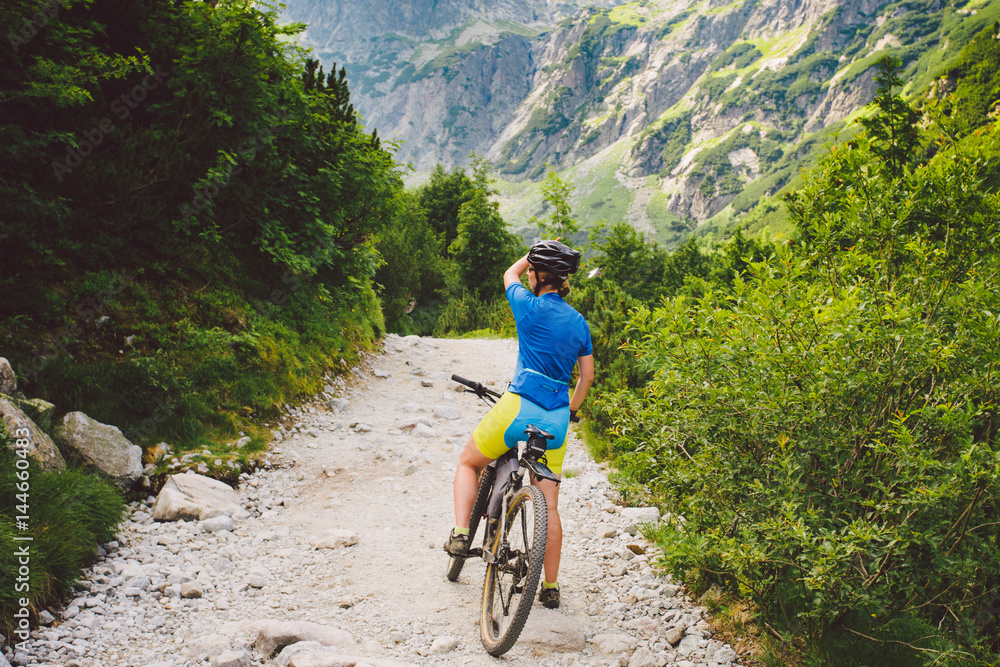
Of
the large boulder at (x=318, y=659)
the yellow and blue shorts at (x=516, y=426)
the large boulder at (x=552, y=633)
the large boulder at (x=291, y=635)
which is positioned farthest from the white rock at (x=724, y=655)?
the large boulder at (x=291, y=635)

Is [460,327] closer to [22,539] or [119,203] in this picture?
[119,203]

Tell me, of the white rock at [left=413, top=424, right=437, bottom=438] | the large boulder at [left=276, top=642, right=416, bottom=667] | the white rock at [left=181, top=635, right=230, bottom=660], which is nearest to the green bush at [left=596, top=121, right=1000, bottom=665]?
the large boulder at [left=276, top=642, right=416, bottom=667]

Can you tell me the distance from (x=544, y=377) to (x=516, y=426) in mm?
414

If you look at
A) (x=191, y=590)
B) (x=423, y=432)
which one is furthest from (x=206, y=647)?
(x=423, y=432)

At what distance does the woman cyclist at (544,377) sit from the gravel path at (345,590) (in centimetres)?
59

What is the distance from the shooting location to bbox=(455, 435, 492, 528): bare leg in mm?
4051

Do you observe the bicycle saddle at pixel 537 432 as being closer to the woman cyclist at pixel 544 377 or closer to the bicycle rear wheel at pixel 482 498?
the woman cyclist at pixel 544 377

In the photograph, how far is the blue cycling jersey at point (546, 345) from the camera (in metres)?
3.80

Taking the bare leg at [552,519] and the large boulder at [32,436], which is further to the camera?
the large boulder at [32,436]

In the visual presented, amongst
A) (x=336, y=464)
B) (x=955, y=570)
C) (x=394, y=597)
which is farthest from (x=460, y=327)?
(x=955, y=570)

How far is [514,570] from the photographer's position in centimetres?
351

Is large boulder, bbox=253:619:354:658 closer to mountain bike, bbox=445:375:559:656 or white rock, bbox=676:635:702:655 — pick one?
mountain bike, bbox=445:375:559:656

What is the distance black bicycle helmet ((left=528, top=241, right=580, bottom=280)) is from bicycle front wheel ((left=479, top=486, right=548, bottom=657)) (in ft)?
5.21

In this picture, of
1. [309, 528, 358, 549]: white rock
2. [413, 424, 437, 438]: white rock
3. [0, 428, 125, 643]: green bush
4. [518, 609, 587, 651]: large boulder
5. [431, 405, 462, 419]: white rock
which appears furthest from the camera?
[431, 405, 462, 419]: white rock
